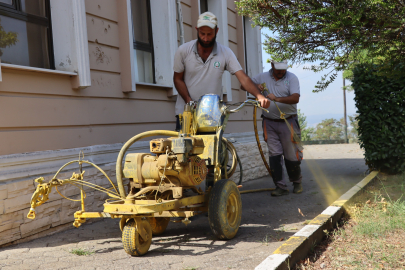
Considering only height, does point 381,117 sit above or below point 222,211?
above

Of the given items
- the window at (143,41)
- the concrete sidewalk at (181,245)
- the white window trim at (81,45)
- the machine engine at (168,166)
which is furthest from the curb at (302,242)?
the window at (143,41)

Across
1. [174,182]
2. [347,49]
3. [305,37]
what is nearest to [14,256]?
[174,182]

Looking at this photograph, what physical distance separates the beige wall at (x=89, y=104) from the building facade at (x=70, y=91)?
0.01 m

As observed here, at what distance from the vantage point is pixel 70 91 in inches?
185

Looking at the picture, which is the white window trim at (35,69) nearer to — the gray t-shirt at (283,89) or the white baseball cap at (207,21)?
the white baseball cap at (207,21)

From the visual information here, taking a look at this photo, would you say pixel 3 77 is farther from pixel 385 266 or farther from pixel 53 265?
pixel 385 266

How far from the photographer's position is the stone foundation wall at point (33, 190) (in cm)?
384

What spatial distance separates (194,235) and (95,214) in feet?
4.08

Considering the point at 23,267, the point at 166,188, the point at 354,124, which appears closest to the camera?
the point at 23,267

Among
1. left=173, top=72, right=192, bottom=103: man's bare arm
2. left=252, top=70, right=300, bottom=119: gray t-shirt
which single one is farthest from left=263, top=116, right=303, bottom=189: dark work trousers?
left=173, top=72, right=192, bottom=103: man's bare arm

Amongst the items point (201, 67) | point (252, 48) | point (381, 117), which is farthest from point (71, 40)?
point (252, 48)

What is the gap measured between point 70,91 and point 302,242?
3.11 m

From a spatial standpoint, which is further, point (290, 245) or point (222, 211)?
point (222, 211)

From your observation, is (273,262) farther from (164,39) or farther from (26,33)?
(164,39)
